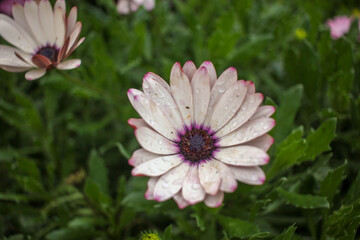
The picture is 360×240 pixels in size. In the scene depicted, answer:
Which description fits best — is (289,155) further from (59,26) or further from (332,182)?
(59,26)

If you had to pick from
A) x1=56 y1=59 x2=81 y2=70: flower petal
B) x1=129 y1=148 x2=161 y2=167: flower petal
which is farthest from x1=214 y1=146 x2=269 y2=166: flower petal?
x1=56 y1=59 x2=81 y2=70: flower petal

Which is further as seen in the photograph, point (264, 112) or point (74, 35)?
point (74, 35)

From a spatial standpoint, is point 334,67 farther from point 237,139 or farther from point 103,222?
point 103,222

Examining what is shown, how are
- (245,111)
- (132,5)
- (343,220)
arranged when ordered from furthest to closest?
(132,5)
(343,220)
(245,111)

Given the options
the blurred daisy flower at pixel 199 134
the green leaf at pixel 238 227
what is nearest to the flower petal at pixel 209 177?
the blurred daisy flower at pixel 199 134

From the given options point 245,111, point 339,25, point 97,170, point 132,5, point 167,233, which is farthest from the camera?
point 339,25

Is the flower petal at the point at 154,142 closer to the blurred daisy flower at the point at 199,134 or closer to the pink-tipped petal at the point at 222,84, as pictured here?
the blurred daisy flower at the point at 199,134

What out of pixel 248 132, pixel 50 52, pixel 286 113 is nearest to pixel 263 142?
pixel 248 132
